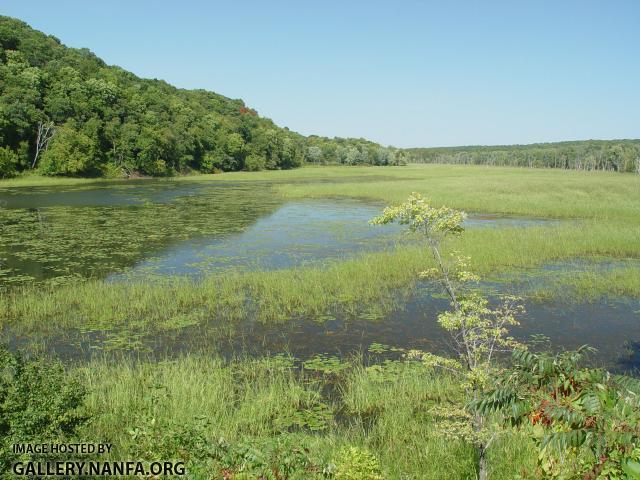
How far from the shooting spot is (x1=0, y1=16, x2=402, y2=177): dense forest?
56031mm

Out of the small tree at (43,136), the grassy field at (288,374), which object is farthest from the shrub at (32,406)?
the small tree at (43,136)

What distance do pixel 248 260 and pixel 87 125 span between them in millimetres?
56588

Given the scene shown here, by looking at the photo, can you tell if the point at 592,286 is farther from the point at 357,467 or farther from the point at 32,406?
the point at 32,406

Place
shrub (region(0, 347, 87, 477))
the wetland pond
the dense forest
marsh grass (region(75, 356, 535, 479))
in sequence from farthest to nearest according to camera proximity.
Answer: the dense forest < the wetland pond < marsh grass (region(75, 356, 535, 479)) < shrub (region(0, 347, 87, 477))

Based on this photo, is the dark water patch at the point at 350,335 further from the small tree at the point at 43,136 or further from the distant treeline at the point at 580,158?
the distant treeline at the point at 580,158

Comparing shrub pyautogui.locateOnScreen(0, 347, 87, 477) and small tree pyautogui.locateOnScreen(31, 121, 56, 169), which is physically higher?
small tree pyautogui.locateOnScreen(31, 121, 56, 169)

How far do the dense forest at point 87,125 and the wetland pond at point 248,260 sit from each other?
85.1 ft

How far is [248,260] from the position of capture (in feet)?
53.8

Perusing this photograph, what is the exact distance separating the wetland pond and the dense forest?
2593 centimetres

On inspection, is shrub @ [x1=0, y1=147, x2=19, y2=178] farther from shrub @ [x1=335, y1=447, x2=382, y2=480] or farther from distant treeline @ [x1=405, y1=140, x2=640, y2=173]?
distant treeline @ [x1=405, y1=140, x2=640, y2=173]

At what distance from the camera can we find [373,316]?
11.0 metres

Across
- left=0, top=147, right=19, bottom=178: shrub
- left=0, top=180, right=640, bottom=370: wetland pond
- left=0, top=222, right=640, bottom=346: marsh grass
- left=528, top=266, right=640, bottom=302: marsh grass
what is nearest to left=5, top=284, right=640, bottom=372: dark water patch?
left=0, top=180, right=640, bottom=370: wetland pond

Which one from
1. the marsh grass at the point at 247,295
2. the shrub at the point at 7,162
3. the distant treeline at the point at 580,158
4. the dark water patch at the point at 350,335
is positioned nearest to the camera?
the dark water patch at the point at 350,335

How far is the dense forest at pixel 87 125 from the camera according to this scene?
56.0 m
